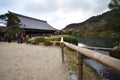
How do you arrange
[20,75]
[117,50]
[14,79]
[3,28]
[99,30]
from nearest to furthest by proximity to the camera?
[14,79]
[20,75]
[117,50]
[3,28]
[99,30]

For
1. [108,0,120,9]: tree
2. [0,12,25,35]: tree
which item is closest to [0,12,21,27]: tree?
[0,12,25,35]: tree

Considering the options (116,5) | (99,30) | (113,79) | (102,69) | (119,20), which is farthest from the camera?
(99,30)

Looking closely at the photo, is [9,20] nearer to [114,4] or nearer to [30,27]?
[30,27]

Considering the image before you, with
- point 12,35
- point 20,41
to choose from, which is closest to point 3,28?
point 12,35

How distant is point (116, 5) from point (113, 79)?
33.2m

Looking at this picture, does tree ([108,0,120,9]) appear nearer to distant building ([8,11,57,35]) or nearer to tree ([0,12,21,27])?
distant building ([8,11,57,35])

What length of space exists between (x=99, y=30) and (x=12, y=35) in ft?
111

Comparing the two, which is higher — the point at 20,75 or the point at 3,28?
the point at 3,28

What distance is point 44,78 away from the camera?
141 inches

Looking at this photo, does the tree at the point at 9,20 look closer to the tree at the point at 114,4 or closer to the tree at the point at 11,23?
the tree at the point at 11,23

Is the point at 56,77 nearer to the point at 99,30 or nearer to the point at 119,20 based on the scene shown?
the point at 119,20

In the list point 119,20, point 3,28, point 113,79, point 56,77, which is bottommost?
point 113,79

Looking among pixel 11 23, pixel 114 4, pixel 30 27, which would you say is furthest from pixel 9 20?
pixel 114 4

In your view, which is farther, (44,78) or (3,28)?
(3,28)
